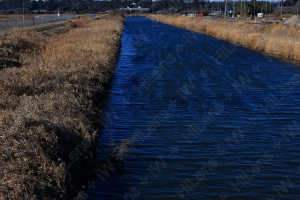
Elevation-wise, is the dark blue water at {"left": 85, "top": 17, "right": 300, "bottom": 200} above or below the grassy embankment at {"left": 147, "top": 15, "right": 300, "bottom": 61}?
below

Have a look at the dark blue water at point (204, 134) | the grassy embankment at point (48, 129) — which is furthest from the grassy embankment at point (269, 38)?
the grassy embankment at point (48, 129)

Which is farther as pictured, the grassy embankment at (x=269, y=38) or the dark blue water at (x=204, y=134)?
the grassy embankment at (x=269, y=38)

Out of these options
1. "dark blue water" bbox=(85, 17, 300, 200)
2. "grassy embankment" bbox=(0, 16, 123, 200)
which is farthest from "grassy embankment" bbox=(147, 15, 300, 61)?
"grassy embankment" bbox=(0, 16, 123, 200)

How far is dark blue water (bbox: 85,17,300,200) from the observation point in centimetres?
893

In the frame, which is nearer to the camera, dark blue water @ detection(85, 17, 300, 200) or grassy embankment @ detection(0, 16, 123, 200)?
grassy embankment @ detection(0, 16, 123, 200)

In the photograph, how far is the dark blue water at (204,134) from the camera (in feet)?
29.3

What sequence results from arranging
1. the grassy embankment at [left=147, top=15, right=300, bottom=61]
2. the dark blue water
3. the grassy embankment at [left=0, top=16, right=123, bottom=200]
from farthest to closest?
the grassy embankment at [left=147, top=15, right=300, bottom=61], the dark blue water, the grassy embankment at [left=0, top=16, right=123, bottom=200]

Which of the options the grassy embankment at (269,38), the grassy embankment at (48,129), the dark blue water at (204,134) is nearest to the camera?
the grassy embankment at (48,129)

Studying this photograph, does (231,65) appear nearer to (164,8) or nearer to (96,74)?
(96,74)

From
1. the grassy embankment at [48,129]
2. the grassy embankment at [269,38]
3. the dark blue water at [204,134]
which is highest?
the grassy embankment at [269,38]

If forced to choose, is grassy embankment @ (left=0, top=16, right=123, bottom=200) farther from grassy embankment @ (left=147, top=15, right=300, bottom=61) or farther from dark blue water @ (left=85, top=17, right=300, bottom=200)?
grassy embankment @ (left=147, top=15, right=300, bottom=61)

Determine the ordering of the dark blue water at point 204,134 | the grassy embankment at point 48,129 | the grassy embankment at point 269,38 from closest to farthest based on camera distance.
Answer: the grassy embankment at point 48,129 < the dark blue water at point 204,134 < the grassy embankment at point 269,38

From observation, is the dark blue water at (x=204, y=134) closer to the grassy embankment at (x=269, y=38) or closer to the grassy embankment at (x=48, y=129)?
the grassy embankment at (x=48, y=129)

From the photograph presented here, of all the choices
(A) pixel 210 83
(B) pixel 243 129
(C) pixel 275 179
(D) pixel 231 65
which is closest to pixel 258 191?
(C) pixel 275 179
